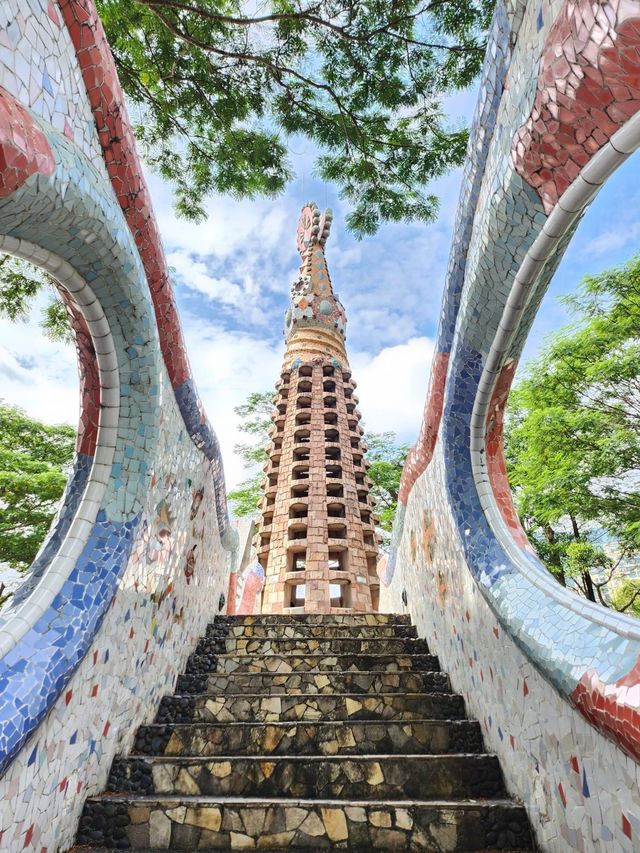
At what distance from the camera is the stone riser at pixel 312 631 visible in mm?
4082

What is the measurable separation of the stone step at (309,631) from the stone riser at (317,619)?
0.09 metres

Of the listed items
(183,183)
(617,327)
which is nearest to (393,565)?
(617,327)

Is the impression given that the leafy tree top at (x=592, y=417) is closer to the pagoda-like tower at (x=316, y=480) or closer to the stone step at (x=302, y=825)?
the pagoda-like tower at (x=316, y=480)

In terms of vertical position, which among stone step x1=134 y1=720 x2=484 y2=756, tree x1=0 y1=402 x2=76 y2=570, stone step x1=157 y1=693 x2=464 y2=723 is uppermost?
tree x1=0 y1=402 x2=76 y2=570

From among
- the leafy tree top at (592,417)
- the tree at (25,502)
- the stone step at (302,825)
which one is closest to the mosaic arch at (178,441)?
the stone step at (302,825)

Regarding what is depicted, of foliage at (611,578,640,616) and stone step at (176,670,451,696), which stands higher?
foliage at (611,578,640,616)

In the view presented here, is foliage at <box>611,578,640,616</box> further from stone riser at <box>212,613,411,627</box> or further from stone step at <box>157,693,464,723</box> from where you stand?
stone step at <box>157,693,464,723</box>

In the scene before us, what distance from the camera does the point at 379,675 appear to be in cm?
331

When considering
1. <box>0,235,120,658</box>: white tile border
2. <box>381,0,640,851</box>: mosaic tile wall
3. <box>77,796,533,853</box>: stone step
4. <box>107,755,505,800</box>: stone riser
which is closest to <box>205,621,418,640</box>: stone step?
<box>381,0,640,851</box>: mosaic tile wall

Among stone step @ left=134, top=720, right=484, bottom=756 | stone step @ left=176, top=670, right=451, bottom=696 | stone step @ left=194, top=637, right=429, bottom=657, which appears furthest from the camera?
stone step @ left=194, top=637, right=429, bottom=657

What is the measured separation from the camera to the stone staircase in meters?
2.03

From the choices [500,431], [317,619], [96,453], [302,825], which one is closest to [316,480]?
[317,619]

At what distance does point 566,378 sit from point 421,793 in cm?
604

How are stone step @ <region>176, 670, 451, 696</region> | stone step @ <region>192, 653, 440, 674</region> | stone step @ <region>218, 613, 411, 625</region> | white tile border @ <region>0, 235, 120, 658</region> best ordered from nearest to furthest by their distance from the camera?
white tile border @ <region>0, 235, 120, 658</region>
stone step @ <region>176, 670, 451, 696</region>
stone step @ <region>192, 653, 440, 674</region>
stone step @ <region>218, 613, 411, 625</region>
